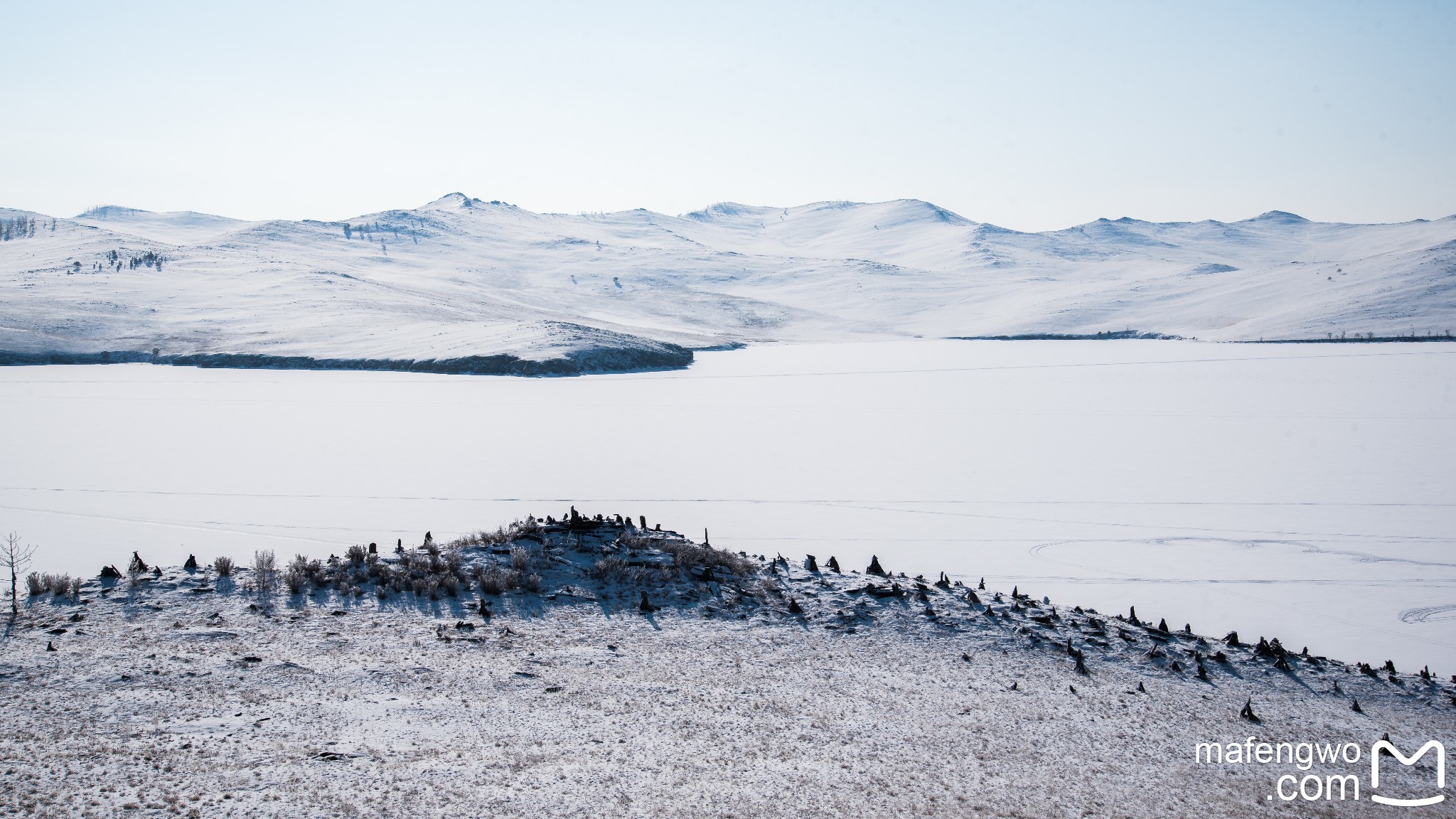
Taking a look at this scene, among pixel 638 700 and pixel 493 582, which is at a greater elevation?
pixel 493 582

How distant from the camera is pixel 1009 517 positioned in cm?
1427

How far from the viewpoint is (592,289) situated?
83438 millimetres

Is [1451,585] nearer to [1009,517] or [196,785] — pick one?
[1009,517]

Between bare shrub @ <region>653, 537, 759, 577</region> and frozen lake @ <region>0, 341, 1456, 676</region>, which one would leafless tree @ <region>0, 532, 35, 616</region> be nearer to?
frozen lake @ <region>0, 341, 1456, 676</region>

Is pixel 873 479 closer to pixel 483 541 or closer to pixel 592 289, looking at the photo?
pixel 483 541

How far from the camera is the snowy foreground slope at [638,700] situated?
18.5 feet

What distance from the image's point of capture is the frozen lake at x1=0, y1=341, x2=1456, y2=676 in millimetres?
11336

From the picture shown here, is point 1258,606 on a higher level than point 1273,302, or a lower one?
lower

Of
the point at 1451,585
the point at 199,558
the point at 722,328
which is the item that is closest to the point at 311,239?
the point at 722,328

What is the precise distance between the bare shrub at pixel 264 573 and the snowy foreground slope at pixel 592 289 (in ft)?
100

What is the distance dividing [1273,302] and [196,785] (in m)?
74.6

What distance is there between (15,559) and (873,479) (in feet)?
39.1

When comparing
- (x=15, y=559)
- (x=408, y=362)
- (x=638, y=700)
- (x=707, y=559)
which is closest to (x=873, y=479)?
(x=707, y=559)

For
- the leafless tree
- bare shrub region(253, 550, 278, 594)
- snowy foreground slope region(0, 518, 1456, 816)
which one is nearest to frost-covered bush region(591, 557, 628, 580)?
snowy foreground slope region(0, 518, 1456, 816)
